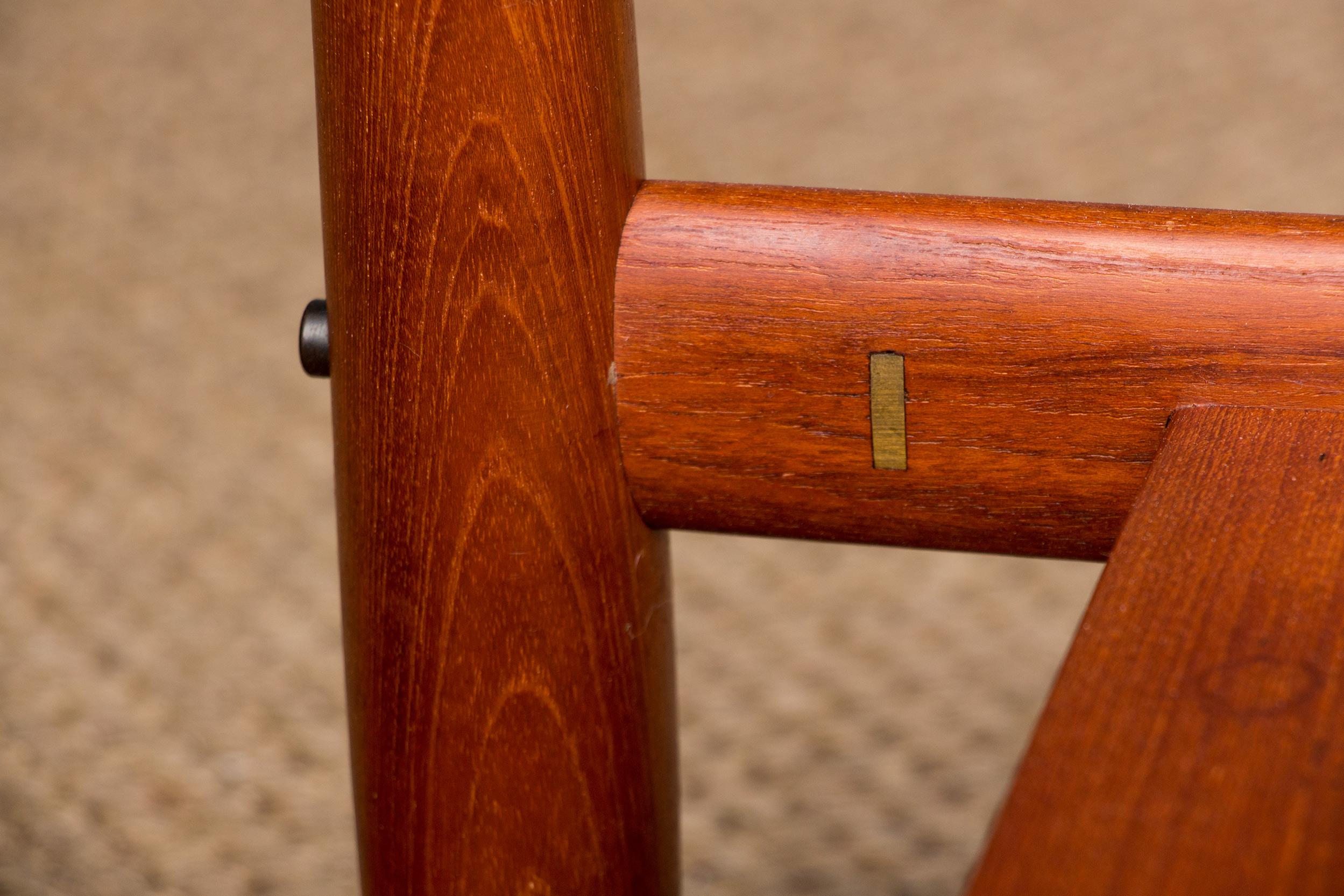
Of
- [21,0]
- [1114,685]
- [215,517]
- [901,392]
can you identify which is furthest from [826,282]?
[21,0]

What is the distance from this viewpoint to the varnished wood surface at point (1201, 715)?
0.20 m

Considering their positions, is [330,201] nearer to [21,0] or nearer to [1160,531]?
[1160,531]

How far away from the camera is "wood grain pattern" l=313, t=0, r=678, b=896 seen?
332mm

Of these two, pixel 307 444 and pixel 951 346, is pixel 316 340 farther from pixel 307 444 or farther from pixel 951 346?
pixel 307 444

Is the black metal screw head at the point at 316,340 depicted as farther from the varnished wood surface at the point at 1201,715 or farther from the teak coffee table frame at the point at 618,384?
the varnished wood surface at the point at 1201,715

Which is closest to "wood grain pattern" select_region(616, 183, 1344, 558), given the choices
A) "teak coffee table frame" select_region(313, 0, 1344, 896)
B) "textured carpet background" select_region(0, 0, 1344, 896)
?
"teak coffee table frame" select_region(313, 0, 1344, 896)

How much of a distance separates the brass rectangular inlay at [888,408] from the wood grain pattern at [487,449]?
0.20ft

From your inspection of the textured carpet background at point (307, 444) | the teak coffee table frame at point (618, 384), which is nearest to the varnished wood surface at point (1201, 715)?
the teak coffee table frame at point (618, 384)

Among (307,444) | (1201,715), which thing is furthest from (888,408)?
(307,444)

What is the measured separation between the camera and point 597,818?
1.28ft

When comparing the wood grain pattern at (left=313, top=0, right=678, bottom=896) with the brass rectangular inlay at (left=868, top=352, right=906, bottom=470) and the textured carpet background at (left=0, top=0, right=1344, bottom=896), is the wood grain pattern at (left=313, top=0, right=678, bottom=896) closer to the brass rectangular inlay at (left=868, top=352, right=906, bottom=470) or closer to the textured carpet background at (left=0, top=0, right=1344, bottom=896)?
the brass rectangular inlay at (left=868, top=352, right=906, bottom=470)

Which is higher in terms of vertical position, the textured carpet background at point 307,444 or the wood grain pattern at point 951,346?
the wood grain pattern at point 951,346

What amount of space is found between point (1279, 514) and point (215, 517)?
714mm

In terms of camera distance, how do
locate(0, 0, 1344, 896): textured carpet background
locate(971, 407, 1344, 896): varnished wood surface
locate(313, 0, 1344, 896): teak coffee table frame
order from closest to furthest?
locate(971, 407, 1344, 896): varnished wood surface < locate(313, 0, 1344, 896): teak coffee table frame < locate(0, 0, 1344, 896): textured carpet background
